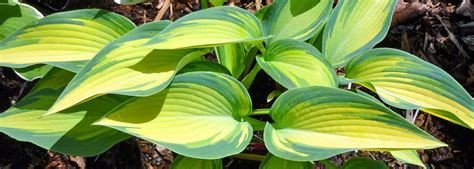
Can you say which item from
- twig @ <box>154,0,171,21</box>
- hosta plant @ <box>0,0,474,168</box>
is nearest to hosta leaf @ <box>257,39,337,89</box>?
hosta plant @ <box>0,0,474,168</box>

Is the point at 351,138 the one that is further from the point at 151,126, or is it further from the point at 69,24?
the point at 69,24

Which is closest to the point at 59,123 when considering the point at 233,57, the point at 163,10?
the point at 233,57

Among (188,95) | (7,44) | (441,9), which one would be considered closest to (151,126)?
(188,95)

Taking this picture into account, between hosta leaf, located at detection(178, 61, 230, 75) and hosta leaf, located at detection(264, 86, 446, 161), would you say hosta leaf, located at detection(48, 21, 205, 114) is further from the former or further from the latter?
hosta leaf, located at detection(264, 86, 446, 161)

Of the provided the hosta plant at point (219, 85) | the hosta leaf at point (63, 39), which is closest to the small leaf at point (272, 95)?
the hosta plant at point (219, 85)

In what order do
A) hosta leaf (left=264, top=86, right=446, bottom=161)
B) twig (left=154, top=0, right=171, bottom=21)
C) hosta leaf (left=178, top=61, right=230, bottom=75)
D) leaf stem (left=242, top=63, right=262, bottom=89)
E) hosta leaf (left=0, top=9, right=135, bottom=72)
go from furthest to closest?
twig (left=154, top=0, right=171, bottom=21) < leaf stem (left=242, top=63, right=262, bottom=89) < hosta leaf (left=178, top=61, right=230, bottom=75) < hosta leaf (left=0, top=9, right=135, bottom=72) < hosta leaf (left=264, top=86, right=446, bottom=161)

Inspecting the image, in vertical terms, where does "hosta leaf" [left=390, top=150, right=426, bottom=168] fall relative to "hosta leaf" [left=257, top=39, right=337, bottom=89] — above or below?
below
